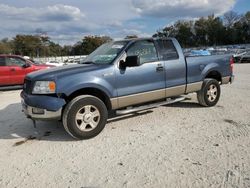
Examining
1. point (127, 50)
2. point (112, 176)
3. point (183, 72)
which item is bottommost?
point (112, 176)

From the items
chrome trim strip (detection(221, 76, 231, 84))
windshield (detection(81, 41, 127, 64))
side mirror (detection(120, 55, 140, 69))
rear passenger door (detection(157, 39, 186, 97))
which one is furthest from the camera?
chrome trim strip (detection(221, 76, 231, 84))

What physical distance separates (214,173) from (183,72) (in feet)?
10.7

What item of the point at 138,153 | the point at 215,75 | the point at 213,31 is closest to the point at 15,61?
the point at 215,75

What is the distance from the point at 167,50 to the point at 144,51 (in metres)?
0.66

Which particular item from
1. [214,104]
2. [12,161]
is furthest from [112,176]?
[214,104]

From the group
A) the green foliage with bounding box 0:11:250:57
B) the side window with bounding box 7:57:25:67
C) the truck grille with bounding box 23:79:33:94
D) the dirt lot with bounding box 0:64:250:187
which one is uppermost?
the green foliage with bounding box 0:11:250:57

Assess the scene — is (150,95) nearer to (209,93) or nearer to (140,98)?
(140,98)

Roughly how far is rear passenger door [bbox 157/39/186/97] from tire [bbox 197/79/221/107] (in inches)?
28.2

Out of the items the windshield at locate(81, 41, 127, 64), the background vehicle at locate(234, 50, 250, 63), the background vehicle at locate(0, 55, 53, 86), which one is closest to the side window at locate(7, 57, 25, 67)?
the background vehicle at locate(0, 55, 53, 86)

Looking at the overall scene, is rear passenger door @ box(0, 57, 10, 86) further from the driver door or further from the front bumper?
the driver door

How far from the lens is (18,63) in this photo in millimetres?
12508

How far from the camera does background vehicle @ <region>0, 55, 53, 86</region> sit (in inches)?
476

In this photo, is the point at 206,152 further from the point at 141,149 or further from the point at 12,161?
the point at 12,161

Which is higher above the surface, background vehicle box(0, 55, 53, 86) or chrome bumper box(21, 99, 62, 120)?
background vehicle box(0, 55, 53, 86)
